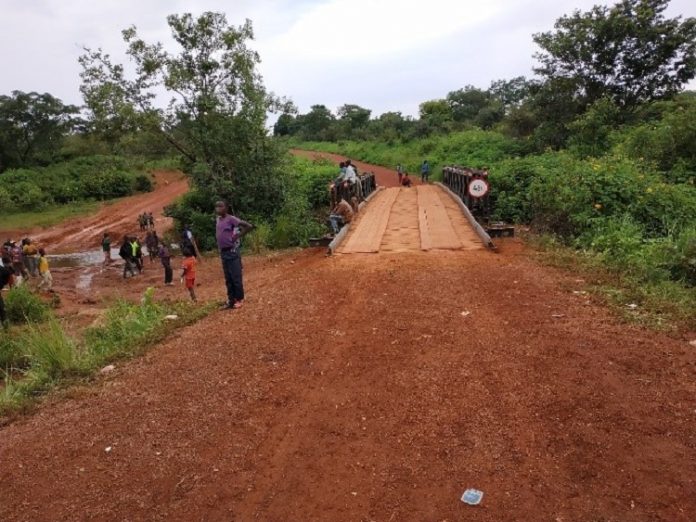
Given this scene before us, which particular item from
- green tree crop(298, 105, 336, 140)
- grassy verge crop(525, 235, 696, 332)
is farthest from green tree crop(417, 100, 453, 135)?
grassy verge crop(525, 235, 696, 332)

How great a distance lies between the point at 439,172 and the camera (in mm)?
26141

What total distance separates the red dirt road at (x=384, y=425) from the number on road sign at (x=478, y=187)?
5.56m

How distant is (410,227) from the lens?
12141 millimetres

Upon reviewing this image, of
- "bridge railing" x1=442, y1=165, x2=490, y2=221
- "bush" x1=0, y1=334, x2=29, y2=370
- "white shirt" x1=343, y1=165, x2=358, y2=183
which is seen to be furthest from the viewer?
"white shirt" x1=343, y1=165, x2=358, y2=183

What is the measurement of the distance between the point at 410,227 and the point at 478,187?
1.73m

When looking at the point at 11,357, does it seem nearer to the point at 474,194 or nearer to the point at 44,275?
the point at 44,275

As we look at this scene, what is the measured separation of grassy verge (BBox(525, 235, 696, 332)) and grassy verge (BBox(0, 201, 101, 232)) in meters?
26.1

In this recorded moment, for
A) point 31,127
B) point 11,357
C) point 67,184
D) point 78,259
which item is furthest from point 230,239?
point 31,127

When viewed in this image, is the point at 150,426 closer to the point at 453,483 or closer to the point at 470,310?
the point at 453,483

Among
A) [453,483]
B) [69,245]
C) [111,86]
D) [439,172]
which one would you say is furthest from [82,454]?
[439,172]

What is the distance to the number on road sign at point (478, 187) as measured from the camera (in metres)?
12.1

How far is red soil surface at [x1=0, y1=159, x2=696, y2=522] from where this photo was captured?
353cm

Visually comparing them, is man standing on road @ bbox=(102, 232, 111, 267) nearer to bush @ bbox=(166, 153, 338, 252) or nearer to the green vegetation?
bush @ bbox=(166, 153, 338, 252)

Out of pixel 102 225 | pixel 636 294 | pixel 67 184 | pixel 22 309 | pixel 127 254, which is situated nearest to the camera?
pixel 636 294
